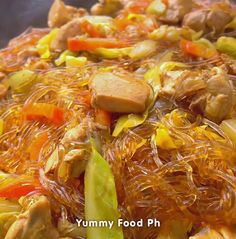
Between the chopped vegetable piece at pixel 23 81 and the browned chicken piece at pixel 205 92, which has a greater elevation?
the browned chicken piece at pixel 205 92

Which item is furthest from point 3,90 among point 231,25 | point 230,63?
point 231,25

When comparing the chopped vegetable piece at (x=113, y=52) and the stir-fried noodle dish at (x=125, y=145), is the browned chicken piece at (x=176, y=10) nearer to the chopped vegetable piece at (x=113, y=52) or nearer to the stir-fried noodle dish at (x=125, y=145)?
the stir-fried noodle dish at (x=125, y=145)

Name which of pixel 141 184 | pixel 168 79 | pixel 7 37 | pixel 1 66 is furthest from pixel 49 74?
pixel 7 37

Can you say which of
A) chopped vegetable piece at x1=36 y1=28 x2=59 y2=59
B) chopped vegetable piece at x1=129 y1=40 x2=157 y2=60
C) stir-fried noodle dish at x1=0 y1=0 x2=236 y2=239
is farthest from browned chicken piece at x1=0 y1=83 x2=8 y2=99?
chopped vegetable piece at x1=129 y1=40 x2=157 y2=60

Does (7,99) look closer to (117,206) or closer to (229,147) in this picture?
(117,206)

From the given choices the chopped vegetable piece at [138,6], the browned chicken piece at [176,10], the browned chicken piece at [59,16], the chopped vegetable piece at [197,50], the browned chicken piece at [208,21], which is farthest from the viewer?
the browned chicken piece at [59,16]

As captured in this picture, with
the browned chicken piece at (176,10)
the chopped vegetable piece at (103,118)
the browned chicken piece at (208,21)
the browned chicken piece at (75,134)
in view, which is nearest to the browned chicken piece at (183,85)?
the chopped vegetable piece at (103,118)
